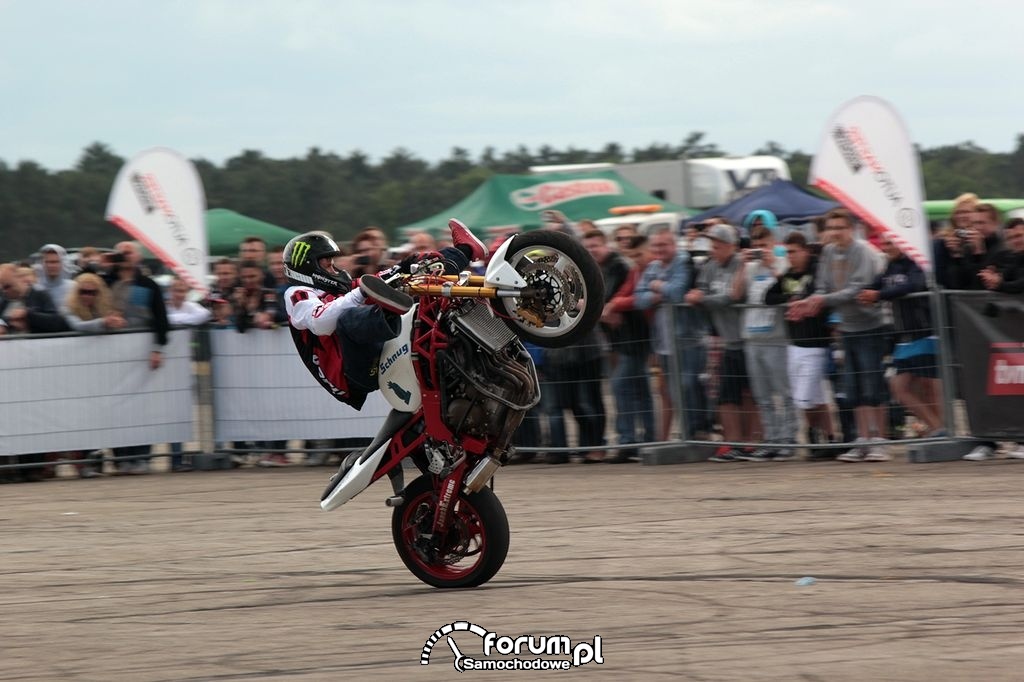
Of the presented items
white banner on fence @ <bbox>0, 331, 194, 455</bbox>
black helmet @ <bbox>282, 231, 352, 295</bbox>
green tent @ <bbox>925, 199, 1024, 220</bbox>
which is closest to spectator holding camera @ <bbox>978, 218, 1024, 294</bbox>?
black helmet @ <bbox>282, 231, 352, 295</bbox>

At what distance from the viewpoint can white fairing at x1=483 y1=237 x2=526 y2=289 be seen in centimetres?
739

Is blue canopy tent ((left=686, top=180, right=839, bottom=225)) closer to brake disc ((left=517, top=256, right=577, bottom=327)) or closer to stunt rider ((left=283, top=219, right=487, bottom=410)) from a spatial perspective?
stunt rider ((left=283, top=219, right=487, bottom=410))

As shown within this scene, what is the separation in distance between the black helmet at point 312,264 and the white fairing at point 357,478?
861 mm

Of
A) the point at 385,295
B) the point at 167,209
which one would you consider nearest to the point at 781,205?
the point at 167,209

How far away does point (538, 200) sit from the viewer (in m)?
26.6

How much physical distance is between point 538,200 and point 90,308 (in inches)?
531

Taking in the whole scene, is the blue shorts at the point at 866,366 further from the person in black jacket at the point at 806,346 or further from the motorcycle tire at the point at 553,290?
the motorcycle tire at the point at 553,290

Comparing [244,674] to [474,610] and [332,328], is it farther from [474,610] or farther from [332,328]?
[332,328]

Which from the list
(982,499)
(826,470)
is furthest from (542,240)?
(826,470)

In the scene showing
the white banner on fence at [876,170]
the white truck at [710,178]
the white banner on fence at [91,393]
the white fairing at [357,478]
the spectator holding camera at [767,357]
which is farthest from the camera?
the white truck at [710,178]

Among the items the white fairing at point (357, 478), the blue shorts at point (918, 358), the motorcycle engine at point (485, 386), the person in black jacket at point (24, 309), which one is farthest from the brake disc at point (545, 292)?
the person in black jacket at point (24, 309)

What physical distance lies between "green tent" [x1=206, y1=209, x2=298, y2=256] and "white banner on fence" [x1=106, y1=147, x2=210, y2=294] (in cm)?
1143

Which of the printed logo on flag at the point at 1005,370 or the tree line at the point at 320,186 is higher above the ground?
the tree line at the point at 320,186

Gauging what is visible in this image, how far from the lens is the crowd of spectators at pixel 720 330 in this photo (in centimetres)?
1199
